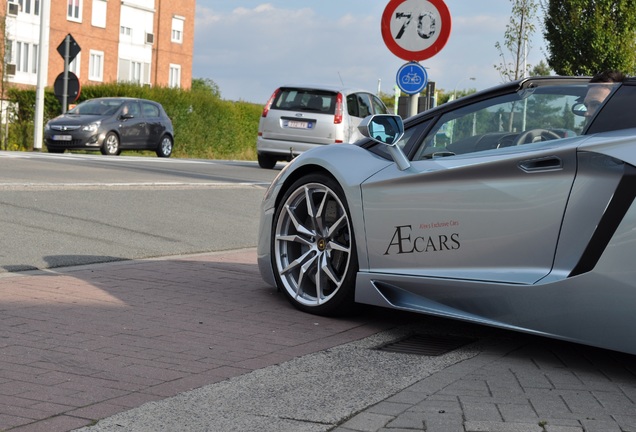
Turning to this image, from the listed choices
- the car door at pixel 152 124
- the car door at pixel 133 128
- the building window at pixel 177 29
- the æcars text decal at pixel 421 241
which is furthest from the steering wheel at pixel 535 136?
the building window at pixel 177 29

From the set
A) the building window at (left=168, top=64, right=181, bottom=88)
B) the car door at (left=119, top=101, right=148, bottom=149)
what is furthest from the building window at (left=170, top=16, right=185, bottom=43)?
the car door at (left=119, top=101, right=148, bottom=149)

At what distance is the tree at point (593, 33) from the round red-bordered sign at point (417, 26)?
21.3 metres

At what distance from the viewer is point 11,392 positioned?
4.03 metres

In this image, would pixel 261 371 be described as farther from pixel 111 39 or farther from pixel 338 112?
pixel 111 39

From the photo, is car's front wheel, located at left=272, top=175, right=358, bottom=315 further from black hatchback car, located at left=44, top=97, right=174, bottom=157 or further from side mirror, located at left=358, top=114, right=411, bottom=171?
black hatchback car, located at left=44, top=97, right=174, bottom=157

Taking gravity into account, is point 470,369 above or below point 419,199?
below

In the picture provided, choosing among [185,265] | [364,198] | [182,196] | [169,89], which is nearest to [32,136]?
[169,89]

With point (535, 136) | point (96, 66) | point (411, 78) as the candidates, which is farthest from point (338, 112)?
point (96, 66)

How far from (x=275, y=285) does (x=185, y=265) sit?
5.38 ft

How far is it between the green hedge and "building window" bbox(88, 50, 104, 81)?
822 inches

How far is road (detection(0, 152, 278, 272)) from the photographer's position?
8.22 meters

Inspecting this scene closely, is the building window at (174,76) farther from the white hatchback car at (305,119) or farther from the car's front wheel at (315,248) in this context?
the car's front wheel at (315,248)

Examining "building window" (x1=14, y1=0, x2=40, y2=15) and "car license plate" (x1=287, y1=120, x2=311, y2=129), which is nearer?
"car license plate" (x1=287, y1=120, x2=311, y2=129)

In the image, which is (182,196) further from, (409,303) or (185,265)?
(409,303)
